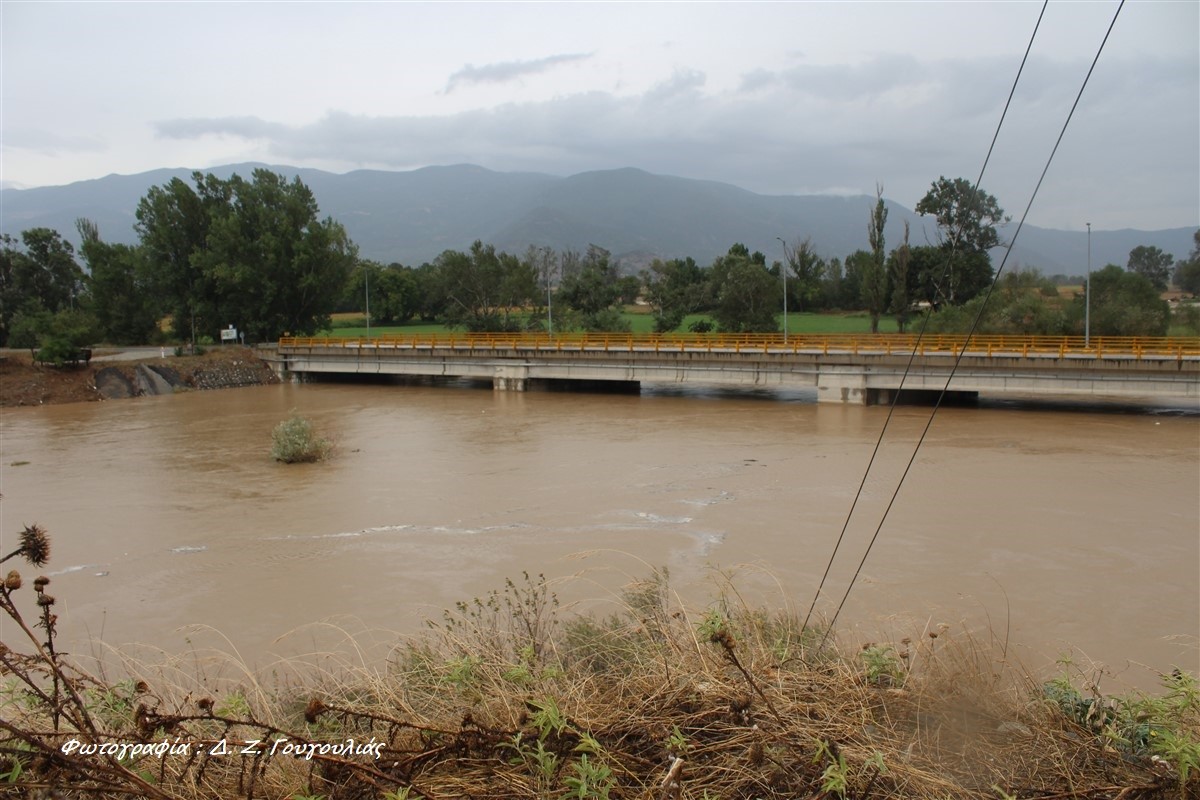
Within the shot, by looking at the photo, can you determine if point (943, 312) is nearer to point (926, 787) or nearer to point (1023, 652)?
point (1023, 652)

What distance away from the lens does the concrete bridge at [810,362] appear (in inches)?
1185

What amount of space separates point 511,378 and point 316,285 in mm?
22417

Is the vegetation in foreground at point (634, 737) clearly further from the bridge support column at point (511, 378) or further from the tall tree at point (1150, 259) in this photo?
the tall tree at point (1150, 259)

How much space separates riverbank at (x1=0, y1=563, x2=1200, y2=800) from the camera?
3.45m

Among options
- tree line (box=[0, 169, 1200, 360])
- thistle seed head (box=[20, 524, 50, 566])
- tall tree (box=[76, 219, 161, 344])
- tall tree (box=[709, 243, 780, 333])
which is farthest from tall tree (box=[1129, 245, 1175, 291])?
thistle seed head (box=[20, 524, 50, 566])

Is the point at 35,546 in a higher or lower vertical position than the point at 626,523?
higher

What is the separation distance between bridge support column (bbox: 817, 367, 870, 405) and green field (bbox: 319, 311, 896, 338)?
26294 millimetres

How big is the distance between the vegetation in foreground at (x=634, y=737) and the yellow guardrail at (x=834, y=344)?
22913mm

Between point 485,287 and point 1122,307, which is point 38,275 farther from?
point 1122,307

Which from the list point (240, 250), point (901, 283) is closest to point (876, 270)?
point (901, 283)

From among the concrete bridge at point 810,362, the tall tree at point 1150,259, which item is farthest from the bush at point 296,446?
the tall tree at point 1150,259

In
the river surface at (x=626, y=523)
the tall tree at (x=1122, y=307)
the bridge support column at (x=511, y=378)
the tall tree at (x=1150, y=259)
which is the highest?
the tall tree at (x=1150, y=259)

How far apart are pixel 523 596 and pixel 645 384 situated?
117 ft

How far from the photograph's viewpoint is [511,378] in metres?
43.3
